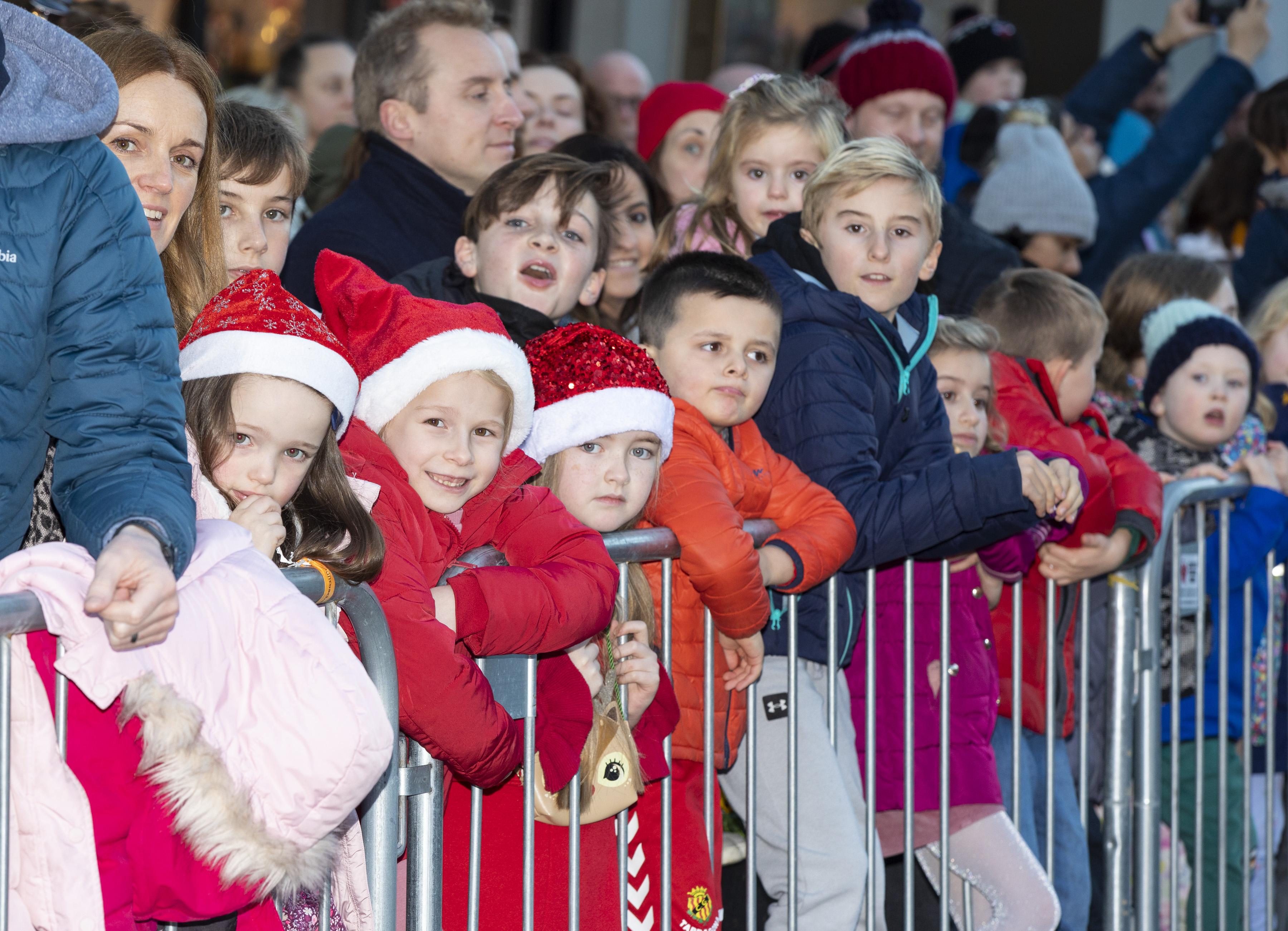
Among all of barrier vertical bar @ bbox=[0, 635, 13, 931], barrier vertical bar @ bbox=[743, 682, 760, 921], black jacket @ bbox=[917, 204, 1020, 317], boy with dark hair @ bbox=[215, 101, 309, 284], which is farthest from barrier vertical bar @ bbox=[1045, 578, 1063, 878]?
barrier vertical bar @ bbox=[0, 635, 13, 931]

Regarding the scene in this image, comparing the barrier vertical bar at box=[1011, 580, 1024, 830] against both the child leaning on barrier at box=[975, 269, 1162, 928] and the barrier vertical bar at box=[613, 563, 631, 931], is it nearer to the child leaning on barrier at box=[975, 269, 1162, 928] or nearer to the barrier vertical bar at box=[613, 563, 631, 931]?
the child leaning on barrier at box=[975, 269, 1162, 928]

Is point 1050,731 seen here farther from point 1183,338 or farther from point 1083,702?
point 1183,338

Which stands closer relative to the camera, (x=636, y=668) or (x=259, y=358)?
(x=259, y=358)

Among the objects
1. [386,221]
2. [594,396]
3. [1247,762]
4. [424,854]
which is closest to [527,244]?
[594,396]

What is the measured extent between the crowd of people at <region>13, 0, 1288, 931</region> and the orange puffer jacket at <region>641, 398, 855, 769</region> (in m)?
0.01

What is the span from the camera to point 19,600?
209 cm

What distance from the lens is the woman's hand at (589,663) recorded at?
3.06 m

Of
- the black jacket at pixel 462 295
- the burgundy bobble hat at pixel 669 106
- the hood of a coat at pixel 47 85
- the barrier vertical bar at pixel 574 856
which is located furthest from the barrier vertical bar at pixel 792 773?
the burgundy bobble hat at pixel 669 106

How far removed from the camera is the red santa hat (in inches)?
120

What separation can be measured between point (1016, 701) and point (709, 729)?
1128 mm

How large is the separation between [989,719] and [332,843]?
7.01 feet

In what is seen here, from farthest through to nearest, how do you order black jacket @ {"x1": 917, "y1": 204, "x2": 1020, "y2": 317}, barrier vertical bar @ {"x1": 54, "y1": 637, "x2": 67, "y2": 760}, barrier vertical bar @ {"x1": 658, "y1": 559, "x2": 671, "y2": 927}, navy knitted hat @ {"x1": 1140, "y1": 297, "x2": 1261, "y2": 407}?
black jacket @ {"x1": 917, "y1": 204, "x2": 1020, "y2": 317} → navy knitted hat @ {"x1": 1140, "y1": 297, "x2": 1261, "y2": 407} → barrier vertical bar @ {"x1": 658, "y1": 559, "x2": 671, "y2": 927} → barrier vertical bar @ {"x1": 54, "y1": 637, "x2": 67, "y2": 760}

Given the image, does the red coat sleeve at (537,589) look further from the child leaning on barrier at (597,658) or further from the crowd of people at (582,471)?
the child leaning on barrier at (597,658)

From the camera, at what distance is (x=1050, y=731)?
415 cm
